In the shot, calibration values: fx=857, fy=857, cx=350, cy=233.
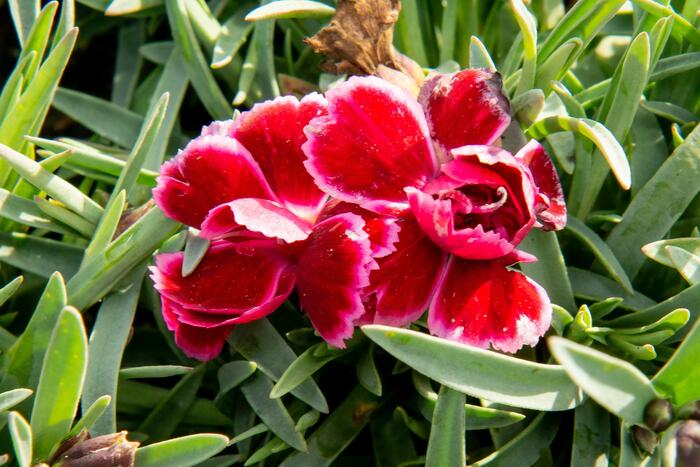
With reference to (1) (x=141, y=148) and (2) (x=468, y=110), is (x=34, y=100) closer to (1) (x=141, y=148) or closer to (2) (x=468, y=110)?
(1) (x=141, y=148)

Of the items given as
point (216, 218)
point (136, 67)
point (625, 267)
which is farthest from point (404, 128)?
point (136, 67)

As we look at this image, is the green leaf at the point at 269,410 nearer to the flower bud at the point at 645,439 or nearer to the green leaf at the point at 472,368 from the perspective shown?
the green leaf at the point at 472,368

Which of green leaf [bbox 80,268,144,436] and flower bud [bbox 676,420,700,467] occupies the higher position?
green leaf [bbox 80,268,144,436]

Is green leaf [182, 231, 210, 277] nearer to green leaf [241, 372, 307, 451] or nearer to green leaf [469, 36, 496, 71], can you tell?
green leaf [241, 372, 307, 451]

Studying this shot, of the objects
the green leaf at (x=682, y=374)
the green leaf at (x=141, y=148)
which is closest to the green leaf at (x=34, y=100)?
the green leaf at (x=141, y=148)

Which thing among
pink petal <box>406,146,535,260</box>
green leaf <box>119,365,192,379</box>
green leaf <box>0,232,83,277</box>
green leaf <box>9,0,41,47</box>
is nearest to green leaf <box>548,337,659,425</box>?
pink petal <box>406,146,535,260</box>

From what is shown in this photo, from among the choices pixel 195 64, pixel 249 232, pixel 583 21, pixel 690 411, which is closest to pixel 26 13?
pixel 195 64
